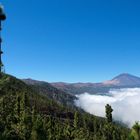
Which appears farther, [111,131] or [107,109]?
[111,131]

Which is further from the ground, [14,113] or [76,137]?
[14,113]

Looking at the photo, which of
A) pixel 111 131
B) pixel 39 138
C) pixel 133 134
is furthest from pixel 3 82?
pixel 111 131

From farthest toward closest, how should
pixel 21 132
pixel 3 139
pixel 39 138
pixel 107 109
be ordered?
pixel 107 109
pixel 21 132
pixel 39 138
pixel 3 139

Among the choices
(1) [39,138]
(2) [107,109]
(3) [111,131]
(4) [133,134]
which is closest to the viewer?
(4) [133,134]

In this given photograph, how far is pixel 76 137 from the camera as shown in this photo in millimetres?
177375

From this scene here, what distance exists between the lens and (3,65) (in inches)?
1378

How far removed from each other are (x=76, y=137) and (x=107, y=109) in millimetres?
28947

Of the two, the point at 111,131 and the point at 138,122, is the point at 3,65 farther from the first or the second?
the point at 111,131

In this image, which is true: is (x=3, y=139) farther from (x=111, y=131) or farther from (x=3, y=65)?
(x=111, y=131)

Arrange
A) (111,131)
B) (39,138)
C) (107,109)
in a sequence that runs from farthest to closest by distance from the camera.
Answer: (111,131) < (107,109) < (39,138)

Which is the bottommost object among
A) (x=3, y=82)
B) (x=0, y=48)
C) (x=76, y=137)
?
(x=76, y=137)

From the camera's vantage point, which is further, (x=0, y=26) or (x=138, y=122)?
(x=0, y=26)

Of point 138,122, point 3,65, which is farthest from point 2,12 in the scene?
point 138,122

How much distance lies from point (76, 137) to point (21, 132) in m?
65.3
